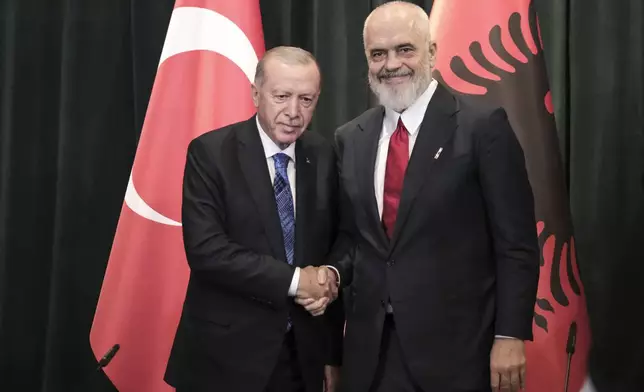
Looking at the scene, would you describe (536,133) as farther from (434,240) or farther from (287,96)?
(287,96)

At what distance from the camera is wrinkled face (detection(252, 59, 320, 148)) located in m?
1.77

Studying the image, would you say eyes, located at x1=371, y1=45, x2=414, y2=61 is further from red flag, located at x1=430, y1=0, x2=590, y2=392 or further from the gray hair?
red flag, located at x1=430, y1=0, x2=590, y2=392

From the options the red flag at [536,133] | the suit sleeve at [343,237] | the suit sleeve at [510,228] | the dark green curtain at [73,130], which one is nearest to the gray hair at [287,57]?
the suit sleeve at [343,237]

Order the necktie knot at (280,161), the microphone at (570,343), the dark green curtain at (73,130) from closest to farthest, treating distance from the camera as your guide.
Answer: the necktie knot at (280,161) < the microphone at (570,343) < the dark green curtain at (73,130)

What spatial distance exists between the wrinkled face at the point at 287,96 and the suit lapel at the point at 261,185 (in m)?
0.07

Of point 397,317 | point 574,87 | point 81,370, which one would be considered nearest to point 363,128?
point 397,317

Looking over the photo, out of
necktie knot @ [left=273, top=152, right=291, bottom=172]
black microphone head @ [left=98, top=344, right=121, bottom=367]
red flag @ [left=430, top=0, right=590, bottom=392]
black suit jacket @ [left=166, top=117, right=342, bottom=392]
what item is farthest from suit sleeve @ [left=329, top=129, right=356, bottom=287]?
black microphone head @ [left=98, top=344, right=121, bottom=367]

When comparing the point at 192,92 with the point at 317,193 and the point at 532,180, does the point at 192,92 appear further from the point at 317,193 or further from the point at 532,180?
the point at 532,180

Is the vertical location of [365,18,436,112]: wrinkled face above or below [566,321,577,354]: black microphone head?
above

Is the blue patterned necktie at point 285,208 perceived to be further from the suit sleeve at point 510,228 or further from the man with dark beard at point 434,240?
the suit sleeve at point 510,228

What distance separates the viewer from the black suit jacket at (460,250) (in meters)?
1.61

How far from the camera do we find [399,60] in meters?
1.74

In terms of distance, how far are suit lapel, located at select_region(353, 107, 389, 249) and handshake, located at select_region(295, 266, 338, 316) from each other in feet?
0.58

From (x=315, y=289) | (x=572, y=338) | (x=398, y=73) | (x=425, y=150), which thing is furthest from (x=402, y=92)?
(x=572, y=338)
